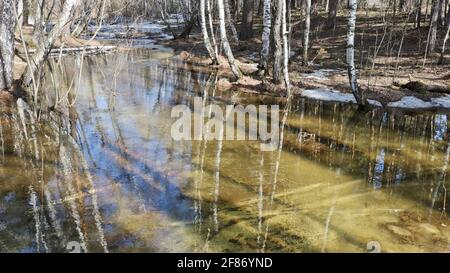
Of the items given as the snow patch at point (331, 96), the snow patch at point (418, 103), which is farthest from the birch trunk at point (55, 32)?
the snow patch at point (418, 103)

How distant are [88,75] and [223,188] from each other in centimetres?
1093

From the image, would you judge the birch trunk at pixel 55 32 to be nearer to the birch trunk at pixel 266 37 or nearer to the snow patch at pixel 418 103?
the birch trunk at pixel 266 37

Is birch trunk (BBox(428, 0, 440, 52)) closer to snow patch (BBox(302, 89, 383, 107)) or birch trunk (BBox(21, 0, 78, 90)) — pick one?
snow patch (BBox(302, 89, 383, 107))

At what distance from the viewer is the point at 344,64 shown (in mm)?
18281

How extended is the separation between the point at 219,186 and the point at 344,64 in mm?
13033

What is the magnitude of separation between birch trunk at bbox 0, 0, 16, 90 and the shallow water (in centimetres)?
264

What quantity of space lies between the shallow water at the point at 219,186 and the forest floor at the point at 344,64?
2.96 metres

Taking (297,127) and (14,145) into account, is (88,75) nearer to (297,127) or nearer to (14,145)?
(14,145)

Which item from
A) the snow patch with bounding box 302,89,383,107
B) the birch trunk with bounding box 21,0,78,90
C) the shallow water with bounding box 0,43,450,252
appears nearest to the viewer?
the shallow water with bounding box 0,43,450,252

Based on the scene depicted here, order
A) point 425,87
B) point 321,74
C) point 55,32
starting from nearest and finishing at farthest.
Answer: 1. point 55,32
2. point 425,87
3. point 321,74

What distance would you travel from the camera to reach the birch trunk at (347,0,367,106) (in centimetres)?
1107

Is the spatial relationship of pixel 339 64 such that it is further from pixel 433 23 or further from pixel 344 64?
pixel 433 23

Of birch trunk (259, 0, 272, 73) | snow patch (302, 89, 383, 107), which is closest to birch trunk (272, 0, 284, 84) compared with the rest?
birch trunk (259, 0, 272, 73)

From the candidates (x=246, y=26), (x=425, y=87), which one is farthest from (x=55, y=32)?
(x=246, y=26)
